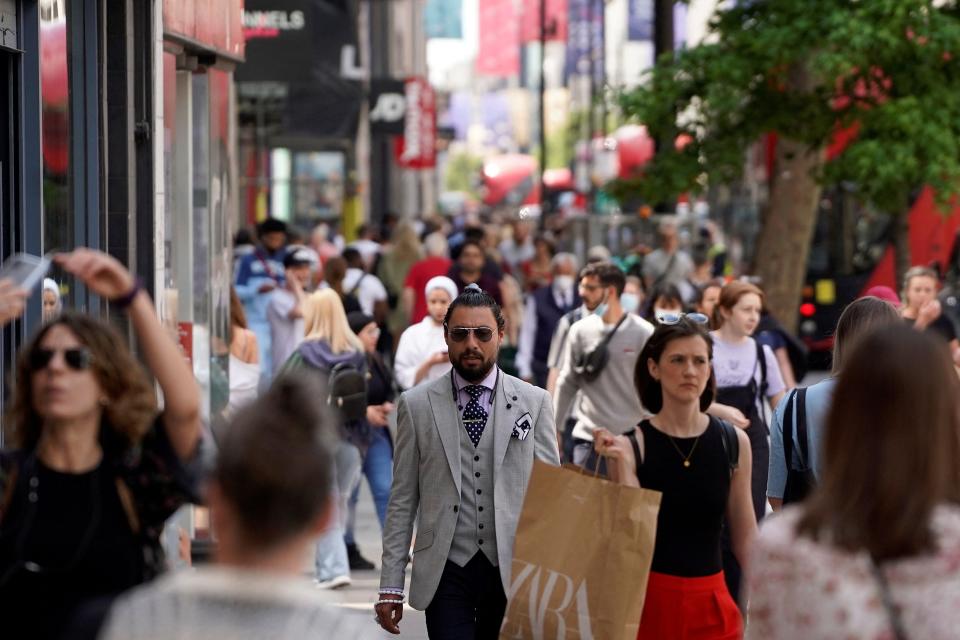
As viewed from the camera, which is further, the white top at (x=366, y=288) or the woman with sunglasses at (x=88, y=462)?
the white top at (x=366, y=288)

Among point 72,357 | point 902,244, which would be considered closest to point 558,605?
point 72,357

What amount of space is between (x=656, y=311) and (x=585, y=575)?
7.07m

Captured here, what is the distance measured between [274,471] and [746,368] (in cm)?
688

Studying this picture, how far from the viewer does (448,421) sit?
20.8 feet

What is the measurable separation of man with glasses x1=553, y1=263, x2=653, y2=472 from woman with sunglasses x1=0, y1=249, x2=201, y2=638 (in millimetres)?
6359

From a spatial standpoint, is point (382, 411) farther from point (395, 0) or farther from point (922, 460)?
point (395, 0)

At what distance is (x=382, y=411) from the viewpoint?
1112 centimetres

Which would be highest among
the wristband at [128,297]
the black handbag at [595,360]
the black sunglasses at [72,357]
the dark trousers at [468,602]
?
the wristband at [128,297]

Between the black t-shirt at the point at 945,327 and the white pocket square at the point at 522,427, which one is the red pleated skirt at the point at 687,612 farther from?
the black t-shirt at the point at 945,327

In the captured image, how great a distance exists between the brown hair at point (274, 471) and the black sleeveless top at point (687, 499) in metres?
2.70

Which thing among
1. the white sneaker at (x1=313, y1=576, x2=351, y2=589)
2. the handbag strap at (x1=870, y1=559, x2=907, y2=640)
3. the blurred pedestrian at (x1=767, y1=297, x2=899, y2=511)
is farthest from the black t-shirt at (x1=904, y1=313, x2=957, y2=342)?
the handbag strap at (x1=870, y1=559, x2=907, y2=640)

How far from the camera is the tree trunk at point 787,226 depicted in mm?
20688

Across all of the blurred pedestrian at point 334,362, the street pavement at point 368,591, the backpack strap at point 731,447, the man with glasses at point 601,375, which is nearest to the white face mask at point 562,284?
the street pavement at point 368,591

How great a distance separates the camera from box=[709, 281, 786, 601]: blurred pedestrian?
31.0 ft
